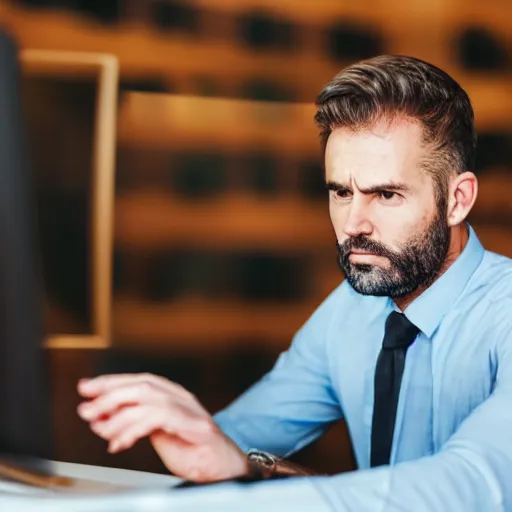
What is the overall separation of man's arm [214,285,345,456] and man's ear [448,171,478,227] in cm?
19

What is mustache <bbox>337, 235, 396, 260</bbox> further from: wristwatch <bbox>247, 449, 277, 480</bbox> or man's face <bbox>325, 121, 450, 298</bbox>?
wristwatch <bbox>247, 449, 277, 480</bbox>

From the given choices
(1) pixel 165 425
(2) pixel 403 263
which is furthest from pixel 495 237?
(1) pixel 165 425

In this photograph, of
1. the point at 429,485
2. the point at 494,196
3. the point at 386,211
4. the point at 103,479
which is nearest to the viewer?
the point at 429,485

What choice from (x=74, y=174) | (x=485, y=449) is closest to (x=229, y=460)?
(x=485, y=449)

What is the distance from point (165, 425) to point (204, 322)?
39cm

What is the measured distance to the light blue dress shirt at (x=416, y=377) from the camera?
779mm

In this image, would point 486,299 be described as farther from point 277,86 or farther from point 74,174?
point 74,174

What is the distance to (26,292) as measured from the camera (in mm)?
589

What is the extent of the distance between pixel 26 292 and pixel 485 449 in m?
0.39

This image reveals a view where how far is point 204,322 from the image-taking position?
39.5 inches

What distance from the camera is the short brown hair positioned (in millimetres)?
854

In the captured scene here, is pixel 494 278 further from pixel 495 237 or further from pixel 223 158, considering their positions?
pixel 223 158

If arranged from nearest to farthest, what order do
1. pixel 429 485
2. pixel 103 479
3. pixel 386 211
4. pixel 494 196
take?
pixel 429 485 → pixel 103 479 → pixel 386 211 → pixel 494 196

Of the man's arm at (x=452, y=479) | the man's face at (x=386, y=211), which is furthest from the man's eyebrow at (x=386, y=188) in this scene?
the man's arm at (x=452, y=479)
